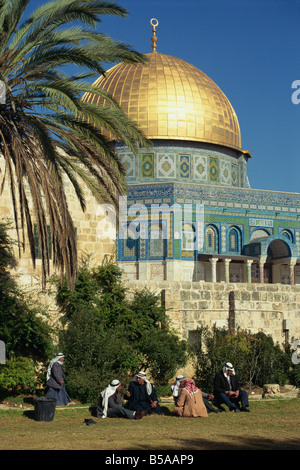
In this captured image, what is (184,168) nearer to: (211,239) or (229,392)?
(211,239)

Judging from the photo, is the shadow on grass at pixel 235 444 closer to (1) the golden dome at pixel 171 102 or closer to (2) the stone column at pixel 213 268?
(2) the stone column at pixel 213 268

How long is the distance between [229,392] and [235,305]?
13.5 ft

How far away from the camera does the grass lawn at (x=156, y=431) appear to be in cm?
732

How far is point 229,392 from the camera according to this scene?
409 inches

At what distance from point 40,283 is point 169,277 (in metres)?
14.8

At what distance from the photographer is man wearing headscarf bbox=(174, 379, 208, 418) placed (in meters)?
9.75

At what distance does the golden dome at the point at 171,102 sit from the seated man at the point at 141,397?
2267 centimetres

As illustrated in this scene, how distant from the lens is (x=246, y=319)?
14.4 m

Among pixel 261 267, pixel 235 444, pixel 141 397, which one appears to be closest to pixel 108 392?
pixel 141 397

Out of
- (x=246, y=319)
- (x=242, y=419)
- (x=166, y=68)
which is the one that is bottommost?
(x=242, y=419)

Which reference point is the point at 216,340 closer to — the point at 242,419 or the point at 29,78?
the point at 242,419

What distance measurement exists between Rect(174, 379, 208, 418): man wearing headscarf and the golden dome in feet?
74.8

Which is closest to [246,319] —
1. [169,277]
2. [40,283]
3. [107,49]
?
[40,283]

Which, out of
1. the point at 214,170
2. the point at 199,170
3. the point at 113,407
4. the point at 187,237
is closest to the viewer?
the point at 113,407
